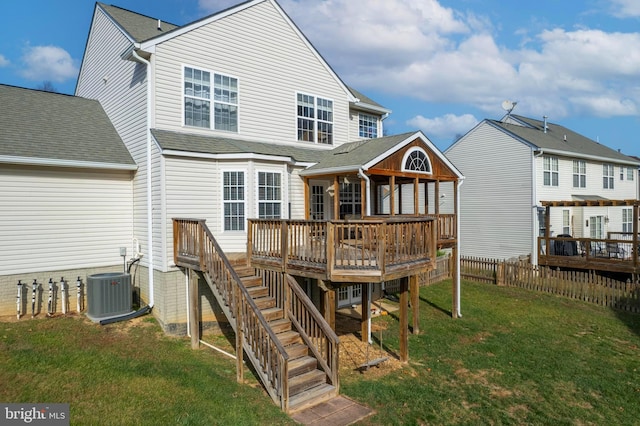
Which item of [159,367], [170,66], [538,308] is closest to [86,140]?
[170,66]

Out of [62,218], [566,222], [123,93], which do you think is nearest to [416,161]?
[123,93]

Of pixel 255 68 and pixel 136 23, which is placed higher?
pixel 136 23

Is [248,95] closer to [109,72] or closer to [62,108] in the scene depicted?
[109,72]

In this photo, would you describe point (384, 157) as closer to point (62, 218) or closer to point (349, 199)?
point (349, 199)

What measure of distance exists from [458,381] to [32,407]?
786 cm

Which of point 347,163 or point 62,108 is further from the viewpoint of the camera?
point 62,108

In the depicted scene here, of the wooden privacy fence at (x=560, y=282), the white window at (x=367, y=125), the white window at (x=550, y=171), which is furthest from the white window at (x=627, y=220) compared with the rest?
the white window at (x=367, y=125)

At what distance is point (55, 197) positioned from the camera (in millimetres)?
11000

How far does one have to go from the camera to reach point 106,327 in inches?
397

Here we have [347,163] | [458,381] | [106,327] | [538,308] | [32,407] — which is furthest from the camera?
[538,308]

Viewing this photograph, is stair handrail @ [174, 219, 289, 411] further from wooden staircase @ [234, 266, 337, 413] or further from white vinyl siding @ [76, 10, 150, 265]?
white vinyl siding @ [76, 10, 150, 265]

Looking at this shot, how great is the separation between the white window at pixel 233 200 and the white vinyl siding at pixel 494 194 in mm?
16095

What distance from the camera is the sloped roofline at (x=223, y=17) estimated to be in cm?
1089

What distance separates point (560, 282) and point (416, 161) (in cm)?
921
